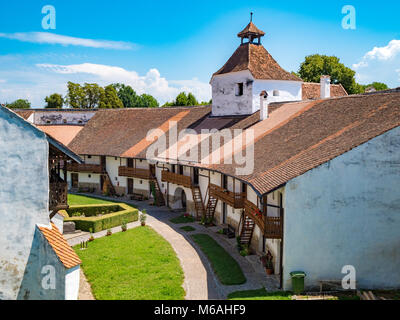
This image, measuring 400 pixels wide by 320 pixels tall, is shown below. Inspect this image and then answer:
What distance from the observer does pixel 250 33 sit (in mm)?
37938

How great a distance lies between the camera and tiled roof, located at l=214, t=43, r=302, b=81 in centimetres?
3609

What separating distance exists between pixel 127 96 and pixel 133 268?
8101 centimetres

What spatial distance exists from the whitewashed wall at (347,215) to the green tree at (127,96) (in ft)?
275

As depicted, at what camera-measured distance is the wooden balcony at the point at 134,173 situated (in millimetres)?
38406

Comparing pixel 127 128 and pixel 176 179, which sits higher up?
pixel 127 128

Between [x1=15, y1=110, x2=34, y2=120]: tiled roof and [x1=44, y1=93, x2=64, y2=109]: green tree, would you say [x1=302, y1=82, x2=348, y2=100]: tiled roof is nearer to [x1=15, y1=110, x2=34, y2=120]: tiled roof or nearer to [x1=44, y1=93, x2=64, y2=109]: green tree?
[x1=15, y1=110, x2=34, y2=120]: tiled roof

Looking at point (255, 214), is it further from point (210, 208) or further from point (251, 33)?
point (251, 33)

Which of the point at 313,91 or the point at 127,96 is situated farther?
the point at 127,96

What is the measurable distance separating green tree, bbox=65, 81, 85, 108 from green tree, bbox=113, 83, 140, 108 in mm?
15166

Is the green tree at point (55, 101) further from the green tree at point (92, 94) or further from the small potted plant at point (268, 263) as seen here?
the small potted plant at point (268, 263)

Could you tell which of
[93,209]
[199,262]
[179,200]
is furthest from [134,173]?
[199,262]

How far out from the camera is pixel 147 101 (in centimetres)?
10338

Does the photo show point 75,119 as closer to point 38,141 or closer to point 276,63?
point 276,63
